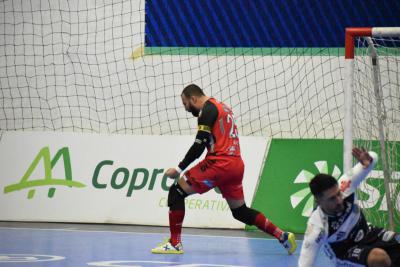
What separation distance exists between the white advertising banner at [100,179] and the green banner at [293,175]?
20 centimetres

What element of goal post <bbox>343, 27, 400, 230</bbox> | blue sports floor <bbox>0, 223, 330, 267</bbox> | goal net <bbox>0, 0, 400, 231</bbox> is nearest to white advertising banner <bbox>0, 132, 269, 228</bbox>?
blue sports floor <bbox>0, 223, 330, 267</bbox>

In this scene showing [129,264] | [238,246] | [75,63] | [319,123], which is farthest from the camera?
[75,63]

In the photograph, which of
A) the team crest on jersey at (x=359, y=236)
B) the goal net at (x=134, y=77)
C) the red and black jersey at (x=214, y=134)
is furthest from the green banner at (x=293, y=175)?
the team crest on jersey at (x=359, y=236)

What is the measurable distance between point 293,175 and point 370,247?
217 inches

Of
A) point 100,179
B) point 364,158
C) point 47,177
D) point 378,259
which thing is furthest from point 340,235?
point 47,177

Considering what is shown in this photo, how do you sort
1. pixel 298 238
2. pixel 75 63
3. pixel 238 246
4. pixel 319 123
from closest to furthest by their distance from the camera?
pixel 238 246 → pixel 298 238 → pixel 319 123 → pixel 75 63

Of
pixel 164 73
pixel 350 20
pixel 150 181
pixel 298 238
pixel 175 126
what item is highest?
pixel 350 20

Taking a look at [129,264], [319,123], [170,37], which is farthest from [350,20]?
[129,264]

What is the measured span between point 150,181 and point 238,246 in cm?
265

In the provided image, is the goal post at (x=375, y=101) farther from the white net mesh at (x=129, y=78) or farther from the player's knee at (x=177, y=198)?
the player's knee at (x=177, y=198)

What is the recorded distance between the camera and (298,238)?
11.0 metres

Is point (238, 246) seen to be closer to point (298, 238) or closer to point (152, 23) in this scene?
point (298, 238)

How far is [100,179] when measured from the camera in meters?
12.2

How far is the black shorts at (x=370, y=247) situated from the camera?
6.12 metres
